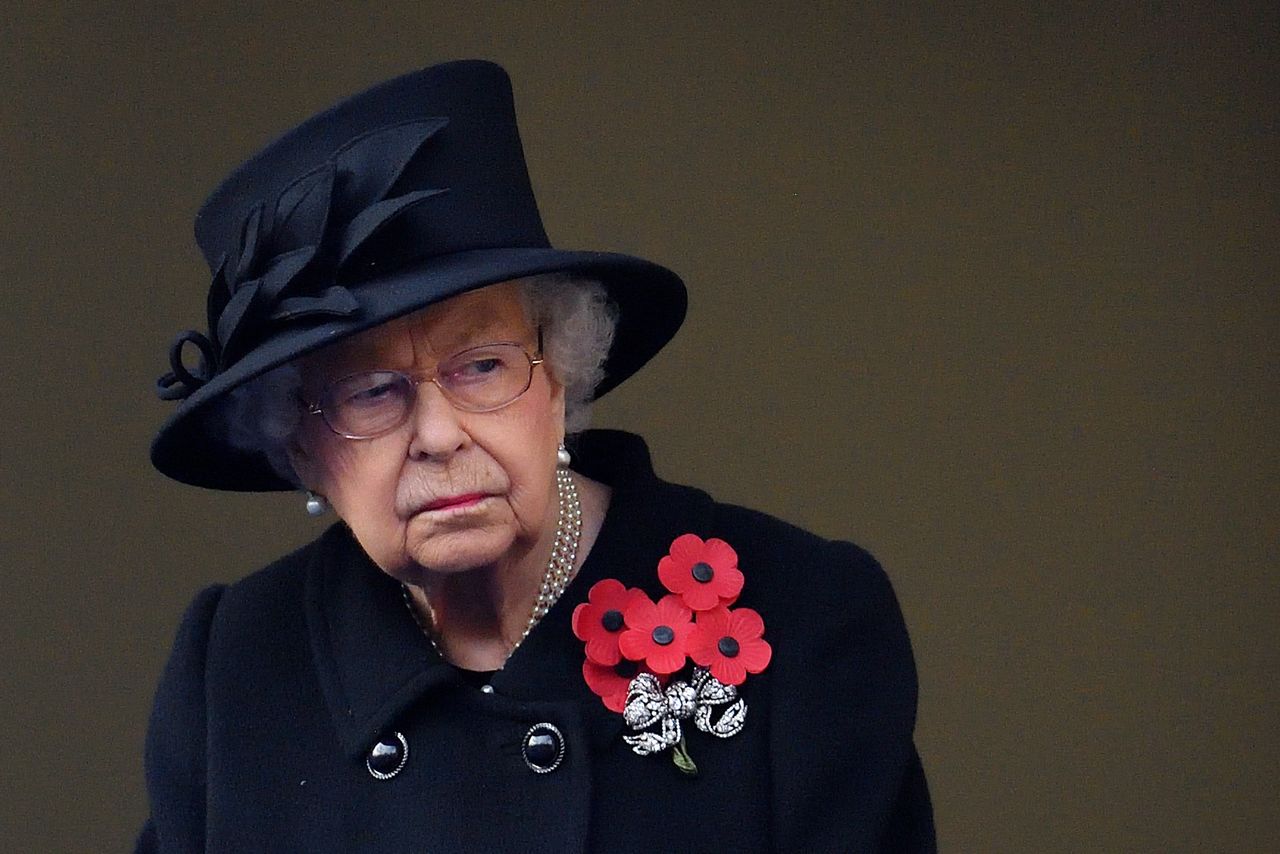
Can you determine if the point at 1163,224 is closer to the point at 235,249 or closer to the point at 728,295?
the point at 728,295

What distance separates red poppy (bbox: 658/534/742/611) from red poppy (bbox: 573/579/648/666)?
0.12 feet

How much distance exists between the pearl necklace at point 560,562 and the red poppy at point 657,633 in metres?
0.09

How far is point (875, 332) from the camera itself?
2.85m

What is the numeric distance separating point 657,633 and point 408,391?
34cm

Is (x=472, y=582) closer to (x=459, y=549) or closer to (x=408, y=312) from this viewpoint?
(x=459, y=549)

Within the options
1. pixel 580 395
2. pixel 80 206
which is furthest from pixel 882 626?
pixel 80 206

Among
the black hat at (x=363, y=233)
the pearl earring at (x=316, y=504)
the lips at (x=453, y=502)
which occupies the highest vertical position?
the black hat at (x=363, y=233)

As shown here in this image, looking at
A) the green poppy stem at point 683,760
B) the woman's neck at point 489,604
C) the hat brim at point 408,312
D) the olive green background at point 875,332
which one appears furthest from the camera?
the olive green background at point 875,332

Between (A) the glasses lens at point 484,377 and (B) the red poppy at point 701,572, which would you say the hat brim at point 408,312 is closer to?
(A) the glasses lens at point 484,377

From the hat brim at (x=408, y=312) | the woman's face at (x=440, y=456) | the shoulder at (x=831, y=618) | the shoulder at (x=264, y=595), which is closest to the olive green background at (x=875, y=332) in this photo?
the shoulder at (x=264, y=595)

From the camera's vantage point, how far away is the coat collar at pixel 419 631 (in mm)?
1937

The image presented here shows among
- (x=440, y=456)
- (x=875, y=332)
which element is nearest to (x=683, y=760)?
(x=440, y=456)

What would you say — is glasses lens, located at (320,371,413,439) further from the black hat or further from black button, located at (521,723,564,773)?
black button, located at (521,723,564,773)

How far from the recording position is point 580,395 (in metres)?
1.99
